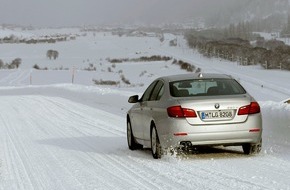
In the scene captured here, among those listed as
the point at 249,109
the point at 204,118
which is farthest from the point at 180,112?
the point at 249,109

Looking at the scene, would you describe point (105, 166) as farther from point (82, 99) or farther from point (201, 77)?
point (82, 99)

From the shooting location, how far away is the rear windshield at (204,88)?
11.1 metres

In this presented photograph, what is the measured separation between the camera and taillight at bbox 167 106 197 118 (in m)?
10.5

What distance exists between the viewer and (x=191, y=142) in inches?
413

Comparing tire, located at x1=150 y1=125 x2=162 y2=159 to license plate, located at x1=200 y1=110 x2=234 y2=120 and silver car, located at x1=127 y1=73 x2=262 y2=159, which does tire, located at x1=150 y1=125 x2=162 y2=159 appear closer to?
silver car, located at x1=127 y1=73 x2=262 y2=159

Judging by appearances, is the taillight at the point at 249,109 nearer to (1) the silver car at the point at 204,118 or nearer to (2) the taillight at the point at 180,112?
(1) the silver car at the point at 204,118

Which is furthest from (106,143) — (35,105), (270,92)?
(270,92)

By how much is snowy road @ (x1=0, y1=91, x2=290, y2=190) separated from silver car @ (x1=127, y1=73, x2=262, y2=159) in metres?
0.32

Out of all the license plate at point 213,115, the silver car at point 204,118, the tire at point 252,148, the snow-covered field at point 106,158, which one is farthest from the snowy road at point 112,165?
the license plate at point 213,115

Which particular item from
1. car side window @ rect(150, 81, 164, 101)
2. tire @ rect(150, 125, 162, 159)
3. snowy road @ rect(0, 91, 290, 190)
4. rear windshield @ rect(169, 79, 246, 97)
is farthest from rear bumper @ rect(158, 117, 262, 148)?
car side window @ rect(150, 81, 164, 101)

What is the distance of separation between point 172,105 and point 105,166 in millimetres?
1469

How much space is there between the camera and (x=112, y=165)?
10586 millimetres

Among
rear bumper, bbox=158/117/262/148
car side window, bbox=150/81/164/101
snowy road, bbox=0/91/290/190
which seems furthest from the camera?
car side window, bbox=150/81/164/101

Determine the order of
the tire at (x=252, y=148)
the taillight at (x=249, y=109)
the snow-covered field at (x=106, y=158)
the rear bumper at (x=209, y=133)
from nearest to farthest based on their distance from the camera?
the snow-covered field at (x=106, y=158) → the rear bumper at (x=209, y=133) → the taillight at (x=249, y=109) → the tire at (x=252, y=148)
